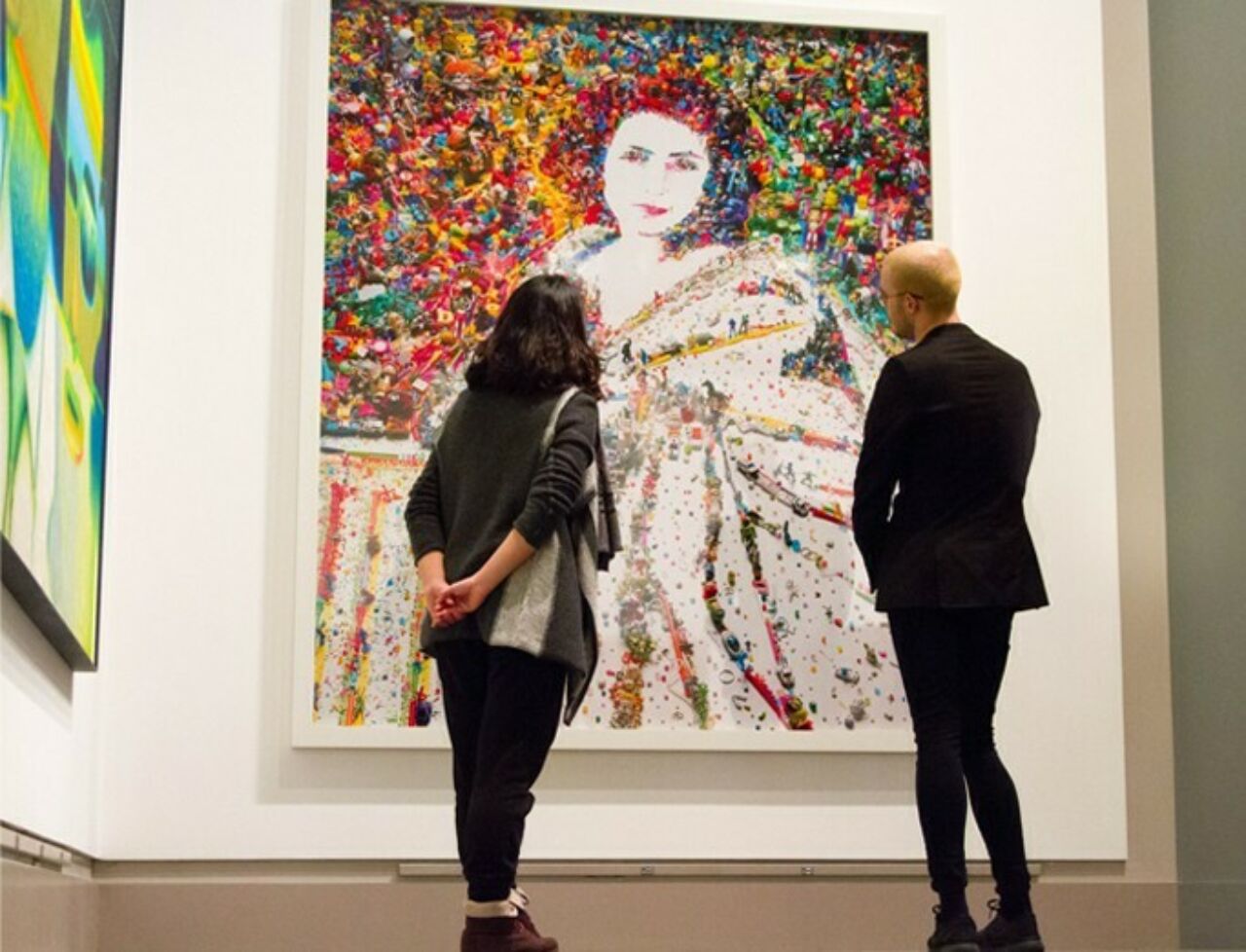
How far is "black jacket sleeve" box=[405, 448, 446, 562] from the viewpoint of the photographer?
357cm

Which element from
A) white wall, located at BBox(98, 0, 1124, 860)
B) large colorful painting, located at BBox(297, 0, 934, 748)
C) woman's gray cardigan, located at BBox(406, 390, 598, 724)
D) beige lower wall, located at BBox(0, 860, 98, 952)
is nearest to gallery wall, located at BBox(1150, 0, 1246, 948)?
white wall, located at BBox(98, 0, 1124, 860)

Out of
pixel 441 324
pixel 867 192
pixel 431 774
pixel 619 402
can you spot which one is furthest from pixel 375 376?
pixel 867 192

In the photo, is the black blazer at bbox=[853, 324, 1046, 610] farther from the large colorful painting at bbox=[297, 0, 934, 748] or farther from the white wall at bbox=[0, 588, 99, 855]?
the white wall at bbox=[0, 588, 99, 855]

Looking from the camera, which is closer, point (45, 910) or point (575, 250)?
point (45, 910)

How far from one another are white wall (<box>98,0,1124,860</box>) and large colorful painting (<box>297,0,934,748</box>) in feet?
0.38

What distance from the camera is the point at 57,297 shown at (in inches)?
127

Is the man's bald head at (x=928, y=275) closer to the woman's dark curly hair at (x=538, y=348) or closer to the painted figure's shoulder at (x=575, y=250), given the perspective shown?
the woman's dark curly hair at (x=538, y=348)

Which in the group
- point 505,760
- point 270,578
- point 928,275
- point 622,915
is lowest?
point 622,915

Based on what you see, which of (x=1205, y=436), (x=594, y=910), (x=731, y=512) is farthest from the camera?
(x=1205, y=436)

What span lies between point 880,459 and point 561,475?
0.65 m

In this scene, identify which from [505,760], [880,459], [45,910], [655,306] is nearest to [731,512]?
[655,306]

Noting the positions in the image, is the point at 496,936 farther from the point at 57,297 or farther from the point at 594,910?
the point at 594,910

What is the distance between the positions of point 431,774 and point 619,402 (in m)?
1.08

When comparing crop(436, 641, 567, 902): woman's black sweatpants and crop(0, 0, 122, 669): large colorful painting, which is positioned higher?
crop(0, 0, 122, 669): large colorful painting
